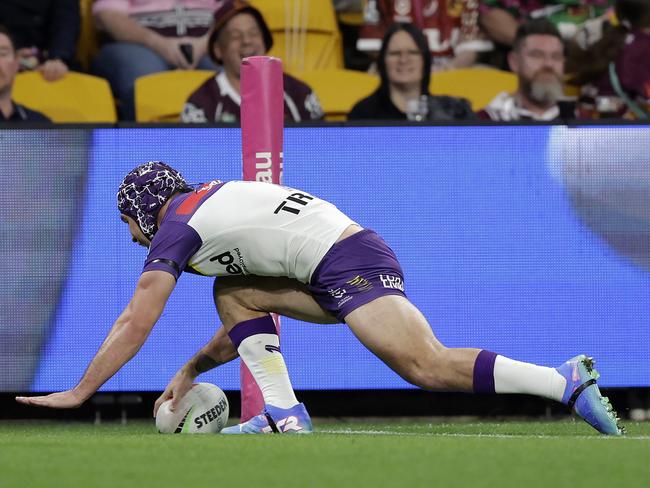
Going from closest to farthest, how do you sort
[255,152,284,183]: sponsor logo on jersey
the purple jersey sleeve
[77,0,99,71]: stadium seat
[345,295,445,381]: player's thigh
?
[345,295,445,381]: player's thigh < the purple jersey sleeve < [255,152,284,183]: sponsor logo on jersey < [77,0,99,71]: stadium seat

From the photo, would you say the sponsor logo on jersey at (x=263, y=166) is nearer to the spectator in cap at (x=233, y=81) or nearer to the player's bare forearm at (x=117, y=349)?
the player's bare forearm at (x=117, y=349)

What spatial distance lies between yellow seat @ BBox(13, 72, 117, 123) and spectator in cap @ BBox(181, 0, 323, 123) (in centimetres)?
80

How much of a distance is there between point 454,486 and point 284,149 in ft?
13.9

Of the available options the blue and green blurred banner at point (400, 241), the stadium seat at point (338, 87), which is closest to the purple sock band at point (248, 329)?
the blue and green blurred banner at point (400, 241)

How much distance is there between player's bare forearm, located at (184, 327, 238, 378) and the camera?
6.91 m

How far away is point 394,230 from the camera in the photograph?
8.41 meters

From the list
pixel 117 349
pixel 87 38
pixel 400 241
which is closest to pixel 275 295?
pixel 117 349

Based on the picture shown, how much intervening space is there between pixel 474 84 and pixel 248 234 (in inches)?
194

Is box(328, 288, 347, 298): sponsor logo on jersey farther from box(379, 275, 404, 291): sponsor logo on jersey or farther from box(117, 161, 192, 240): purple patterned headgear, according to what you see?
box(117, 161, 192, 240): purple patterned headgear

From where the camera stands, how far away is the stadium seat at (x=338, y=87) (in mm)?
10562

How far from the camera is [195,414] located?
267 inches

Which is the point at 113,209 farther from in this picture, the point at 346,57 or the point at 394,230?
the point at 346,57

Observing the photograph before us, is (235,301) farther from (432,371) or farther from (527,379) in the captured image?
(527,379)

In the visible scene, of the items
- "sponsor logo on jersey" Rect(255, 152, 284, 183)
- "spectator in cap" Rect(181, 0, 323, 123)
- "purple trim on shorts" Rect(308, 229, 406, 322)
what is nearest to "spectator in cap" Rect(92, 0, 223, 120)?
"spectator in cap" Rect(181, 0, 323, 123)
